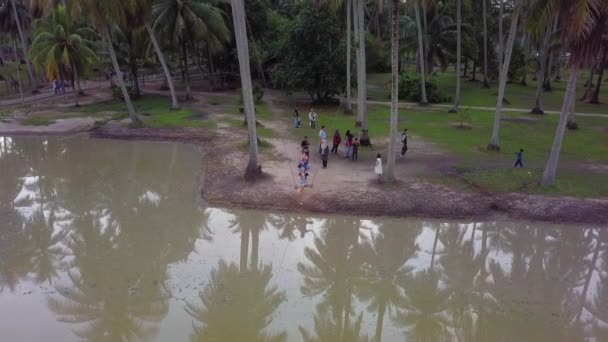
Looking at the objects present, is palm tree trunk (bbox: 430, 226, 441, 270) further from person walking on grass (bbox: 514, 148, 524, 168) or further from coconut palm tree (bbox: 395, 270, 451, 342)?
person walking on grass (bbox: 514, 148, 524, 168)

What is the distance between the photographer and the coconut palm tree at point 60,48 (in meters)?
31.3

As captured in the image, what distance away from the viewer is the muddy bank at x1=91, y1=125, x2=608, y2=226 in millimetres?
14594

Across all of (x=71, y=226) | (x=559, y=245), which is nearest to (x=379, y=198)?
(x=559, y=245)

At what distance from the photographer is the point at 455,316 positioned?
958cm

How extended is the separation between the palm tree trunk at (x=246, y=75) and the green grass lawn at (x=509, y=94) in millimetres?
23189

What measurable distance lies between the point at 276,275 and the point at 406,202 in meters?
5.97

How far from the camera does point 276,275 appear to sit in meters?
11.2

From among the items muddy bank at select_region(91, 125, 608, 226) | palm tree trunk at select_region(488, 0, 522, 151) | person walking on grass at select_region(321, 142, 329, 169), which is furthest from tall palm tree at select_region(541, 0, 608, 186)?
person walking on grass at select_region(321, 142, 329, 169)

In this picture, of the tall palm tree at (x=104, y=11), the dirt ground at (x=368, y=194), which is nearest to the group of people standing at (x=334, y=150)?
the dirt ground at (x=368, y=194)

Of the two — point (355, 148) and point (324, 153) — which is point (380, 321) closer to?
point (324, 153)

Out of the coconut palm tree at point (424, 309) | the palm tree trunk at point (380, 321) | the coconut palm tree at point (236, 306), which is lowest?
the coconut palm tree at point (424, 309)

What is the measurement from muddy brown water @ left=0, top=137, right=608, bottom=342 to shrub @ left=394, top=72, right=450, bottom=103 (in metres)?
25.3

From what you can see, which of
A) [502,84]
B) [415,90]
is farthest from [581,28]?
[415,90]

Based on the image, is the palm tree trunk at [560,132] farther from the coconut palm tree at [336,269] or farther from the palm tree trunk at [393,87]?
the coconut palm tree at [336,269]
